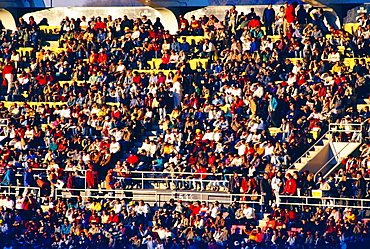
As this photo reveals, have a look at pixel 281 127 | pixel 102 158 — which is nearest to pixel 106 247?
pixel 102 158

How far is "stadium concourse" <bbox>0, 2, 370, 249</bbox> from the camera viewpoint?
1499 inches

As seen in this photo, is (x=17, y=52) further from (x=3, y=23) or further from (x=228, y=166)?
(x=228, y=166)

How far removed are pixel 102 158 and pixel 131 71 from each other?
5228mm

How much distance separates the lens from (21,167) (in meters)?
42.8

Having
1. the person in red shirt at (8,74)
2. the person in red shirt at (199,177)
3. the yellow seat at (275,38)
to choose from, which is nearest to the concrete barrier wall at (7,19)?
the person in red shirt at (8,74)

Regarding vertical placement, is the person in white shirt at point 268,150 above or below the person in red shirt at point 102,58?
below

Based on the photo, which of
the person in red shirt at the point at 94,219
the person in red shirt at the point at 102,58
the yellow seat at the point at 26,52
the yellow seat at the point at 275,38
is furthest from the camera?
the yellow seat at the point at 26,52

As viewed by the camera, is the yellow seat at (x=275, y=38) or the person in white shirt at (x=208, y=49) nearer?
the yellow seat at (x=275, y=38)

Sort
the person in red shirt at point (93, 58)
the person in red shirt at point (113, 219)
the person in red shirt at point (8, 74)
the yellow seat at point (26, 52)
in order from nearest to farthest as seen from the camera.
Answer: the person in red shirt at point (113, 219) < the person in red shirt at point (93, 58) < the person in red shirt at point (8, 74) < the yellow seat at point (26, 52)

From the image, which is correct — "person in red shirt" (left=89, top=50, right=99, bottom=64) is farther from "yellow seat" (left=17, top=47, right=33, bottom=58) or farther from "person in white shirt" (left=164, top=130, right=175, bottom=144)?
"person in white shirt" (left=164, top=130, right=175, bottom=144)

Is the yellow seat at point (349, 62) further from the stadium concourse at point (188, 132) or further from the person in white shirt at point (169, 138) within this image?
the person in white shirt at point (169, 138)

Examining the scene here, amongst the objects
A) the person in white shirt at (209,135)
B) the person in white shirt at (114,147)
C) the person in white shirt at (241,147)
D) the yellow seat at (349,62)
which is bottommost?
the person in white shirt at (114,147)

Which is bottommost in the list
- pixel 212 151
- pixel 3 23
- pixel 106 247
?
pixel 106 247

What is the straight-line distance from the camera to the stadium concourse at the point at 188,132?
125 ft
